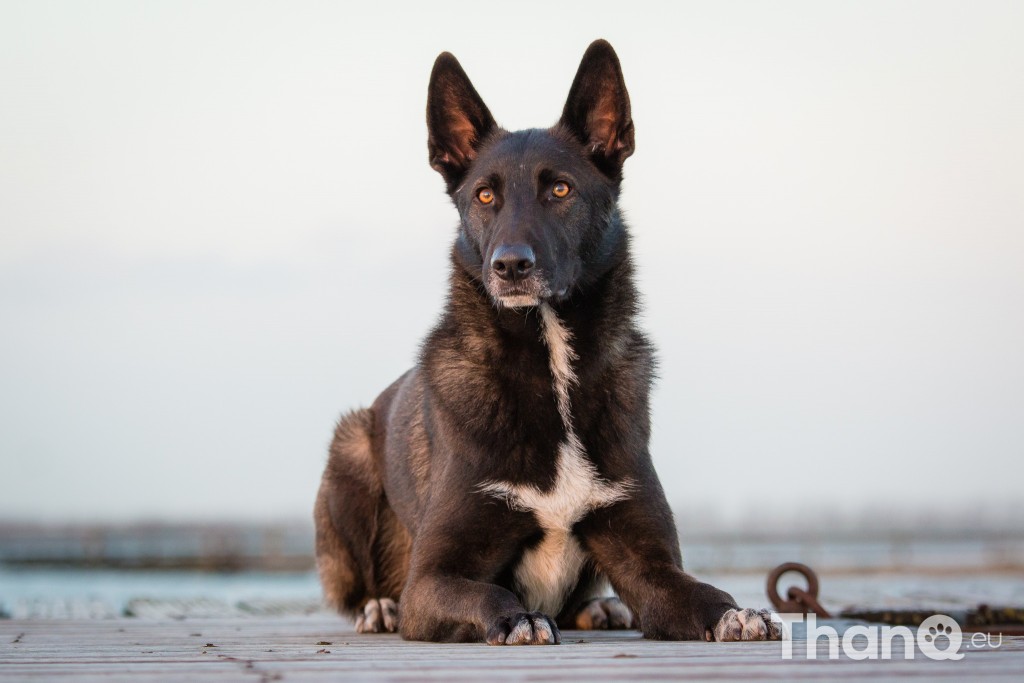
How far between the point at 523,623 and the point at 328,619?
11.0 feet

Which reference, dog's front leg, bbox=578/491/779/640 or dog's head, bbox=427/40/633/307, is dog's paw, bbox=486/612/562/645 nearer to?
dog's front leg, bbox=578/491/779/640

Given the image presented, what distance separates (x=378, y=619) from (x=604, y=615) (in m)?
1.16

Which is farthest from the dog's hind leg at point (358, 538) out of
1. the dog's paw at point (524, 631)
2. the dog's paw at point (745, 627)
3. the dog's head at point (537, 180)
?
the dog's paw at point (745, 627)

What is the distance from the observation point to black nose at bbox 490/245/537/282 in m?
4.64

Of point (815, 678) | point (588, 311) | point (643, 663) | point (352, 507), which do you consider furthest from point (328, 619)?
point (815, 678)

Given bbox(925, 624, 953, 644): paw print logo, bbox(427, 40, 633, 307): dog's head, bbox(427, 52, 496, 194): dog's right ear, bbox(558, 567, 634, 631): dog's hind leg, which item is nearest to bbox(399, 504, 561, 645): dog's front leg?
bbox(558, 567, 634, 631): dog's hind leg

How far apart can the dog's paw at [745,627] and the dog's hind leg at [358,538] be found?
7.72 feet

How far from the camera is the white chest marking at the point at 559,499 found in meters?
4.73

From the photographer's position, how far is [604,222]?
5191mm

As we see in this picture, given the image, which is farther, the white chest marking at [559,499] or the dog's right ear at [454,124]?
the dog's right ear at [454,124]

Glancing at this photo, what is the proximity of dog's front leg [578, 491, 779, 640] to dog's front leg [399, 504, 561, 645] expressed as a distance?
0.36m

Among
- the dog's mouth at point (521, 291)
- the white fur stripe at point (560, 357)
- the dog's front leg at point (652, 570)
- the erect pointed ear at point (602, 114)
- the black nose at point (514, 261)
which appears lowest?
the dog's front leg at point (652, 570)

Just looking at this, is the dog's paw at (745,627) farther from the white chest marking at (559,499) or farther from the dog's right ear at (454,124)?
the dog's right ear at (454,124)

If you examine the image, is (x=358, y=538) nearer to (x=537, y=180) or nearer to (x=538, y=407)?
(x=538, y=407)
